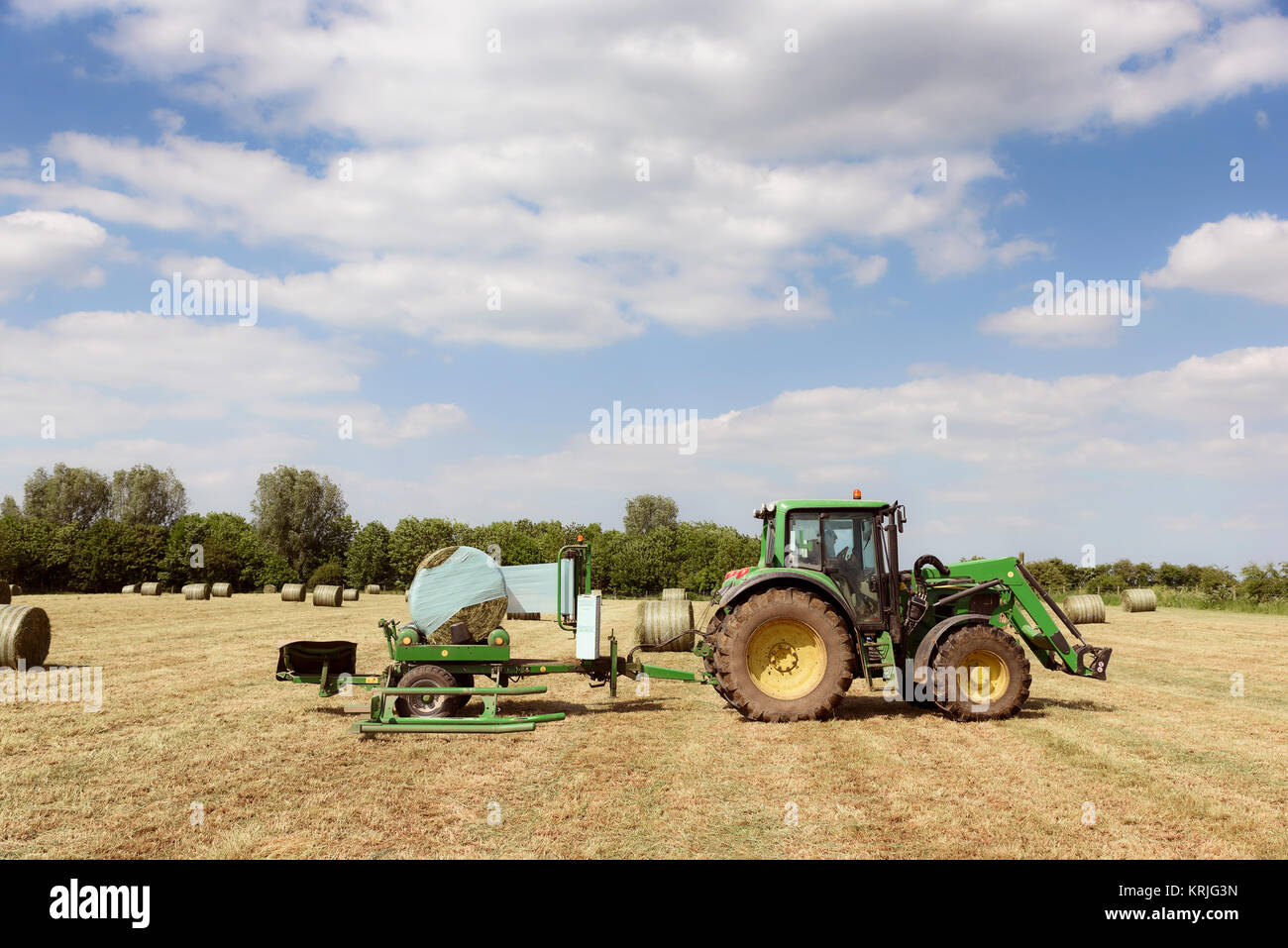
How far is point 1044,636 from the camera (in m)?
10.9

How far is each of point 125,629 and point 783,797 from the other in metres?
23.1

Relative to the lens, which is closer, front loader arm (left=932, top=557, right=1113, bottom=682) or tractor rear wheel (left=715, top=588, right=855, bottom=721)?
tractor rear wheel (left=715, top=588, right=855, bottom=721)

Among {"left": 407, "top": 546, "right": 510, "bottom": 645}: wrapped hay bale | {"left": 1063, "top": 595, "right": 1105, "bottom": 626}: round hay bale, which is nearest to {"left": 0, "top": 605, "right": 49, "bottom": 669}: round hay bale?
{"left": 407, "top": 546, "right": 510, "bottom": 645}: wrapped hay bale

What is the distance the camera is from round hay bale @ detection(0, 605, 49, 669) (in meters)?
14.5

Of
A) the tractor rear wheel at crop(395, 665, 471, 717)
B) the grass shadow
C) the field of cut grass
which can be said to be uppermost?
the tractor rear wheel at crop(395, 665, 471, 717)

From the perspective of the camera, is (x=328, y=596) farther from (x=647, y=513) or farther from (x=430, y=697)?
(x=647, y=513)

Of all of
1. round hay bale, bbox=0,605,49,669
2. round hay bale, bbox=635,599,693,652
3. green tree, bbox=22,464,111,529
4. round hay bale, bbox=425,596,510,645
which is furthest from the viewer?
green tree, bbox=22,464,111,529

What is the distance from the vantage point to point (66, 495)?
83188 millimetres

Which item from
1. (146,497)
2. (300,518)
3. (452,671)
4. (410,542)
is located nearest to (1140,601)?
(452,671)

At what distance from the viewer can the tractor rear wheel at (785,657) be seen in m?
10.1

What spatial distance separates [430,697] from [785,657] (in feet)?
14.6

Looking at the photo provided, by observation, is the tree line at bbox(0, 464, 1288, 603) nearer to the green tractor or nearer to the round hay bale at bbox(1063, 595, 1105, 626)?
the round hay bale at bbox(1063, 595, 1105, 626)

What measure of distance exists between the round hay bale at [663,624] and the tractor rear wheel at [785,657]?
7.67 metres

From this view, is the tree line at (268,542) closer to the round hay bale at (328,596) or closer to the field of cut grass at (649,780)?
the round hay bale at (328,596)
